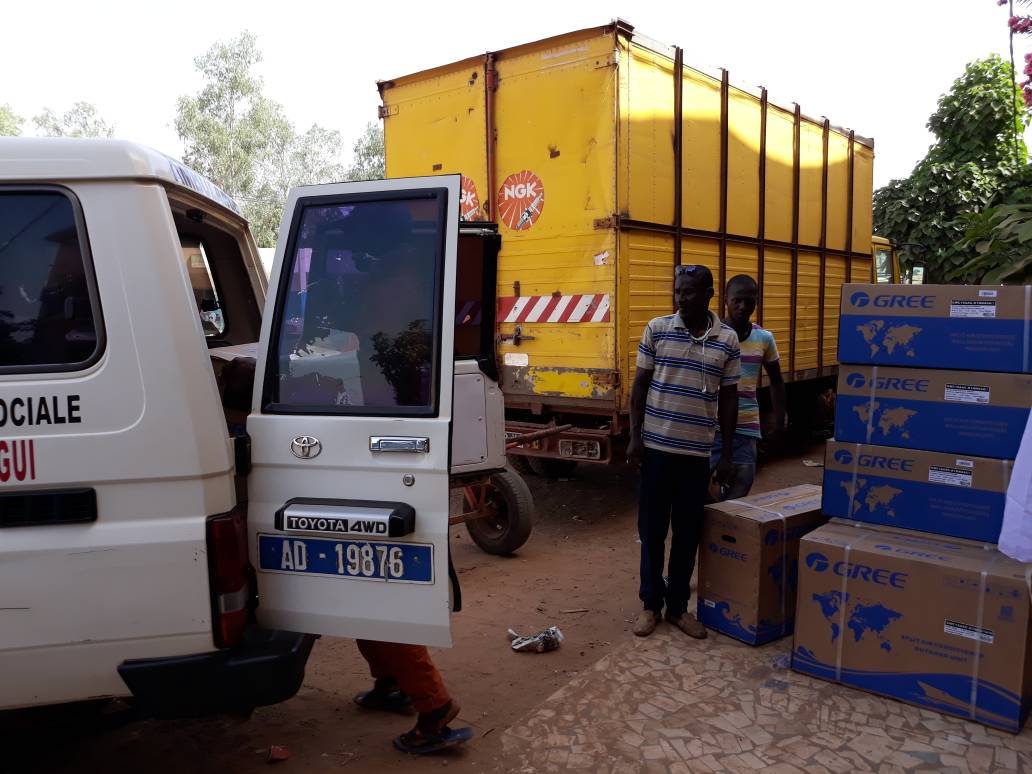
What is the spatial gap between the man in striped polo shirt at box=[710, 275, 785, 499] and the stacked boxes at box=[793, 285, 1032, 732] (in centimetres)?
80

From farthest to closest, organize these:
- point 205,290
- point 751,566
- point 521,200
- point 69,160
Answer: point 521,200
point 751,566
point 205,290
point 69,160

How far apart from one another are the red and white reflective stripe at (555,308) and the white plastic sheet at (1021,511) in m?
3.18

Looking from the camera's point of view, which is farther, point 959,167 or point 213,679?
point 959,167

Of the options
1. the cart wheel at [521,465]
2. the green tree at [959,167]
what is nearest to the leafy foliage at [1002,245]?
the cart wheel at [521,465]

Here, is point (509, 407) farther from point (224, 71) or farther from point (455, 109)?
point (224, 71)

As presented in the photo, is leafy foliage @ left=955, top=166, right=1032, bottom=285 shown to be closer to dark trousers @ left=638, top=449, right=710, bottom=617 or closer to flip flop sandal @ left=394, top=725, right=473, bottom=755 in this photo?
dark trousers @ left=638, top=449, right=710, bottom=617

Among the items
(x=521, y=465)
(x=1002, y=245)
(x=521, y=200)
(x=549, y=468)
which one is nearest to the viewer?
(x=1002, y=245)

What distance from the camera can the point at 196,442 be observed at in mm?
2125

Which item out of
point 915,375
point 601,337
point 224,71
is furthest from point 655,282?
point 224,71

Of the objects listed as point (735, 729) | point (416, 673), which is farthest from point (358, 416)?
point (735, 729)

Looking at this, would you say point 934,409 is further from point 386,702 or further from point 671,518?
point 386,702

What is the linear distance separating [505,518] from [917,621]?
9.13 feet

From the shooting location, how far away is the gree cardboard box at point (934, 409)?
118 inches

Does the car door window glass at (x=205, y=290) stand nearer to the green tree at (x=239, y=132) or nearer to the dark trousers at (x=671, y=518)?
the dark trousers at (x=671, y=518)
